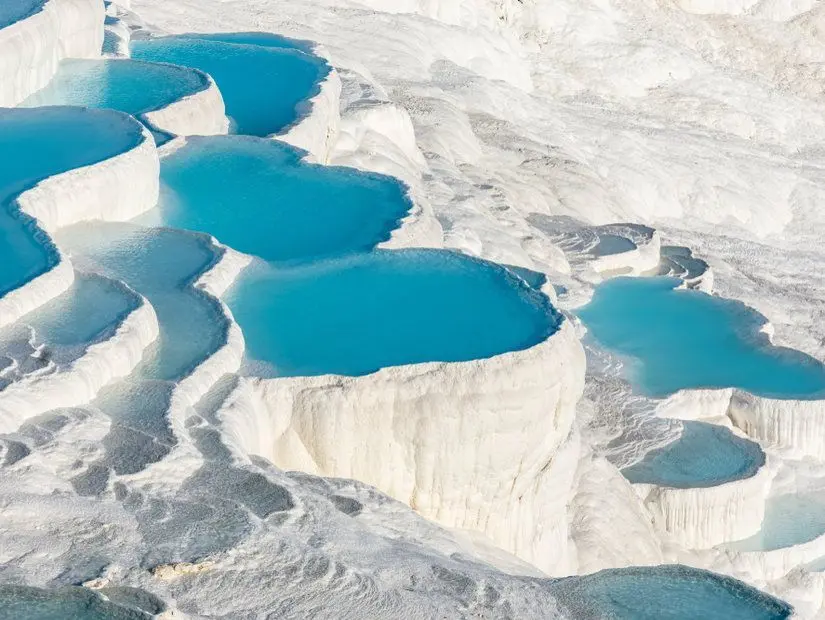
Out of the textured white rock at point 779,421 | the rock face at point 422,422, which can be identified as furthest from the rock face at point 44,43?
the textured white rock at point 779,421

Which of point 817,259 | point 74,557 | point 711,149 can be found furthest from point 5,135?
point 711,149

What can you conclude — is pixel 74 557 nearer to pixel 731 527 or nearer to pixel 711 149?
pixel 731 527

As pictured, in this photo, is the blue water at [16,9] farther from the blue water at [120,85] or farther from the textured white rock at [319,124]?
the textured white rock at [319,124]

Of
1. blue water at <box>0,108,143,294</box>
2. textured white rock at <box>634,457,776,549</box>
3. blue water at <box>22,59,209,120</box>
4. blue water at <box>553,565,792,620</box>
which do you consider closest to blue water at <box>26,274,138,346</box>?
blue water at <box>0,108,143,294</box>

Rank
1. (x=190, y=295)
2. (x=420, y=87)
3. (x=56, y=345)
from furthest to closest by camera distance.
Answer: (x=420, y=87) < (x=190, y=295) < (x=56, y=345)

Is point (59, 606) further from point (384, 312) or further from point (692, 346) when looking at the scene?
point (692, 346)

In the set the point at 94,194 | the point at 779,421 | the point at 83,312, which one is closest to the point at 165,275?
the point at 83,312
